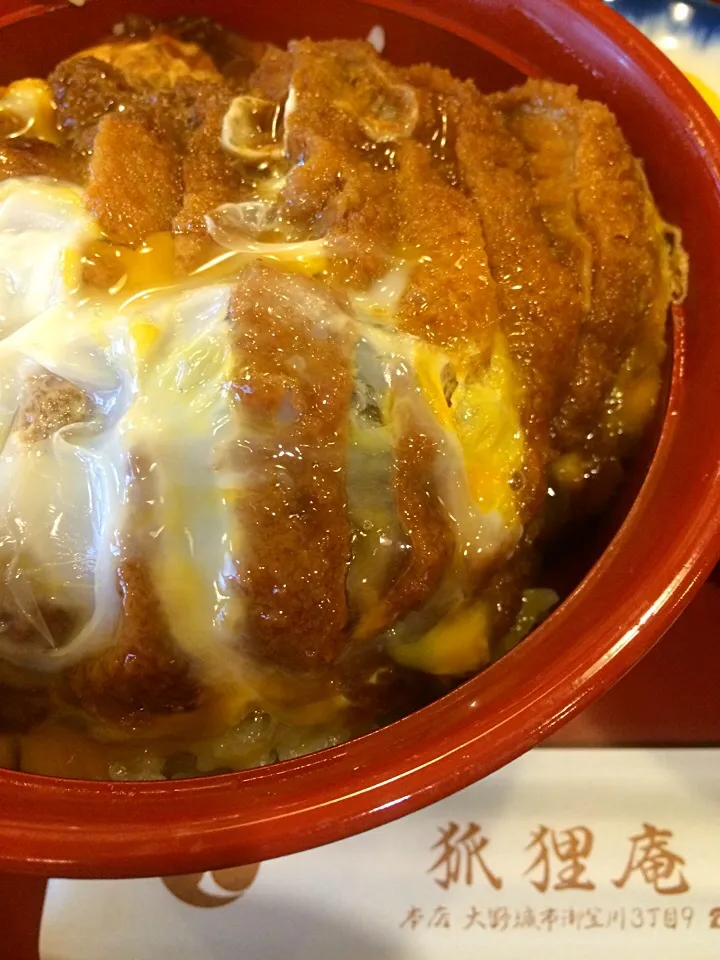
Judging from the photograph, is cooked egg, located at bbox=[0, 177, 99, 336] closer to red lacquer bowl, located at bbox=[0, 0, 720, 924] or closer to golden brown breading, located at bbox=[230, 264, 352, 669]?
golden brown breading, located at bbox=[230, 264, 352, 669]

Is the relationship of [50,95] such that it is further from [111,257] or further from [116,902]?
[116,902]

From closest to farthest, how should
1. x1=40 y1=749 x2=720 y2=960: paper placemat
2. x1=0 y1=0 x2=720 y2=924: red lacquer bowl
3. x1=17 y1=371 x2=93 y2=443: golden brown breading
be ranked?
1. x1=0 y1=0 x2=720 y2=924: red lacquer bowl
2. x1=17 y1=371 x2=93 y2=443: golden brown breading
3. x1=40 y1=749 x2=720 y2=960: paper placemat

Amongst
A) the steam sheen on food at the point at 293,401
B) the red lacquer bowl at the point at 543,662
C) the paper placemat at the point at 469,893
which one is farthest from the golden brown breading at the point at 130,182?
the paper placemat at the point at 469,893

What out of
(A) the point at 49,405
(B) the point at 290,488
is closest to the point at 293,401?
(B) the point at 290,488

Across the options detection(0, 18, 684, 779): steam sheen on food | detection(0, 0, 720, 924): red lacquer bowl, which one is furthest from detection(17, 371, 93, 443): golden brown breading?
detection(0, 0, 720, 924): red lacquer bowl

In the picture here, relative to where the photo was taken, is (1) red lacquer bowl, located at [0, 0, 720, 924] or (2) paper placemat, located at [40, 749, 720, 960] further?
(2) paper placemat, located at [40, 749, 720, 960]

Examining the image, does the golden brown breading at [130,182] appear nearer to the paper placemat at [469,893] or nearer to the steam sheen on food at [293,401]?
the steam sheen on food at [293,401]

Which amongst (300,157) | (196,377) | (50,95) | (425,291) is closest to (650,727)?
(425,291)
